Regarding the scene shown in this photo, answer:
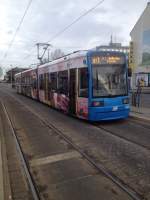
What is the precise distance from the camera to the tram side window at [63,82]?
1645 cm

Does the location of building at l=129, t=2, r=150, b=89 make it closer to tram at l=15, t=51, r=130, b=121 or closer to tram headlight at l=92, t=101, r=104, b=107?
tram at l=15, t=51, r=130, b=121

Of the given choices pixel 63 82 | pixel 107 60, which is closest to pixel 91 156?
pixel 107 60

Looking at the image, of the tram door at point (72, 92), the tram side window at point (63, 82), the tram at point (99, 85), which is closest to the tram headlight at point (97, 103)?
the tram at point (99, 85)

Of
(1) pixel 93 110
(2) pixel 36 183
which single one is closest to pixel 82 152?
(2) pixel 36 183

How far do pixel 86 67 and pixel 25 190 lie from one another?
810 centimetres

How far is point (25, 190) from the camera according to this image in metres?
6.24

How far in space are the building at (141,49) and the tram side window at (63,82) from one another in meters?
37.0

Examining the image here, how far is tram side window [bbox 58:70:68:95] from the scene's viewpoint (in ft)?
54.0

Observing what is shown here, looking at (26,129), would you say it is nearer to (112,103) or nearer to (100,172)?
(112,103)

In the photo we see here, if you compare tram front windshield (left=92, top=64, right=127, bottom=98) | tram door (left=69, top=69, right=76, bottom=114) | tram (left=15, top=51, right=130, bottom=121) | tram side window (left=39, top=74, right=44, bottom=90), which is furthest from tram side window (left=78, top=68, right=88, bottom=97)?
tram side window (left=39, top=74, right=44, bottom=90)

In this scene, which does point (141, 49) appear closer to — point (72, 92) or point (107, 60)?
point (72, 92)

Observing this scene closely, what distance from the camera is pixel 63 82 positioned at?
17.1 m

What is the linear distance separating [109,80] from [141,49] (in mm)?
42186

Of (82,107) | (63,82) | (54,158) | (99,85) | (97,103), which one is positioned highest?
(63,82)
